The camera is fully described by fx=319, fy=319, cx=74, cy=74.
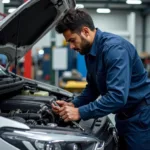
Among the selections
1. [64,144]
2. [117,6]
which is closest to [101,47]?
[64,144]

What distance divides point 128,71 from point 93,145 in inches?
19.6

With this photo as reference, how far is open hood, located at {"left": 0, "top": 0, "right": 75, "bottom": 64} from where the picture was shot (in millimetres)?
2521

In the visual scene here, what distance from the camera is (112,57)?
1935 millimetres

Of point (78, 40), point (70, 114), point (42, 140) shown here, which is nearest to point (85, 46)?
point (78, 40)

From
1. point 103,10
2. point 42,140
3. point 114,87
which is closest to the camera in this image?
point 42,140

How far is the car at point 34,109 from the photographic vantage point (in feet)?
5.44

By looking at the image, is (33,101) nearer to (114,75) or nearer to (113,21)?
(114,75)

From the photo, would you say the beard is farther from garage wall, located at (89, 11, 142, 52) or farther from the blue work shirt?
garage wall, located at (89, 11, 142, 52)

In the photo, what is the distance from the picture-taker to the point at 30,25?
2752mm

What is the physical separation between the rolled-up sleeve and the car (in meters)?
0.15

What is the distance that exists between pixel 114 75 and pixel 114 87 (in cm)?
7

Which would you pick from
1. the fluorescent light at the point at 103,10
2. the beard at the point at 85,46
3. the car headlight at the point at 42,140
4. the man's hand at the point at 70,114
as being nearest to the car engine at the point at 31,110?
the man's hand at the point at 70,114

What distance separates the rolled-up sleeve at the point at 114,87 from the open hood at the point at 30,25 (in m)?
0.79

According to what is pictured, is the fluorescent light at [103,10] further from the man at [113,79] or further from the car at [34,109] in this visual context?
the man at [113,79]
